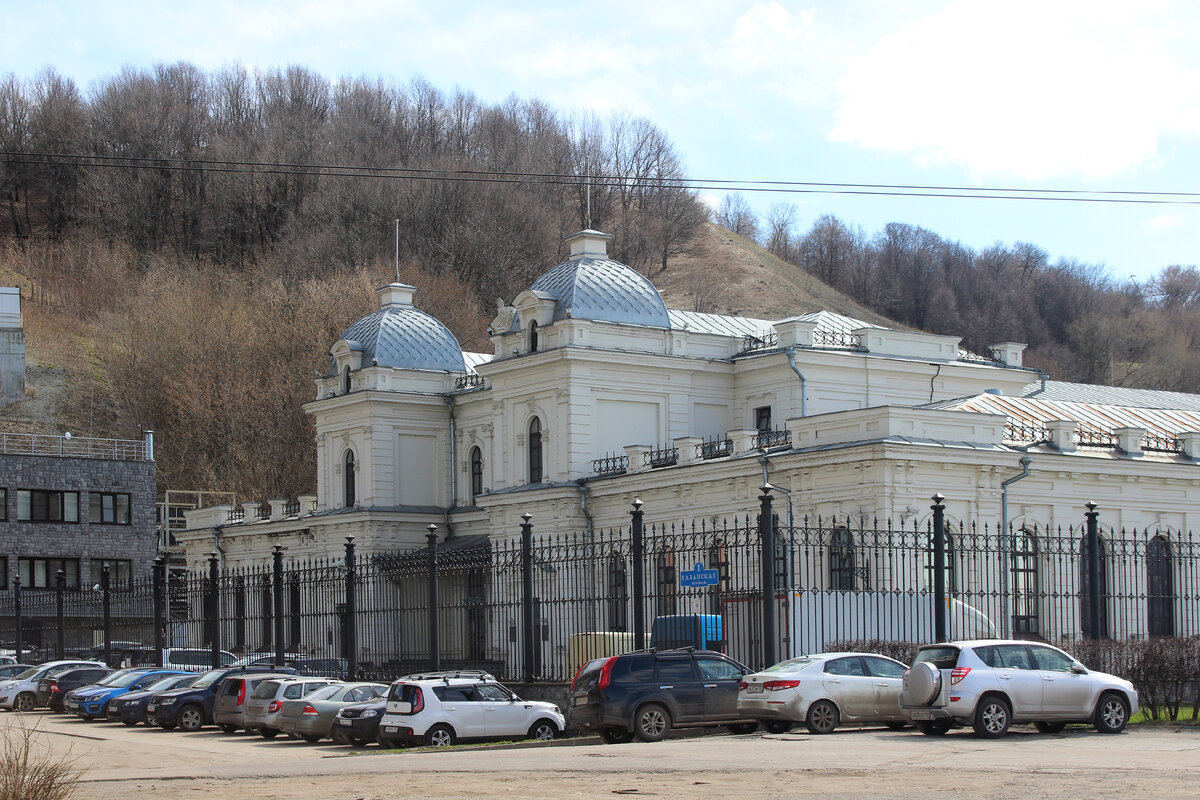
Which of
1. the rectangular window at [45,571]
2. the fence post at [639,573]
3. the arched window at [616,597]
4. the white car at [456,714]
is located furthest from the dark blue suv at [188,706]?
the rectangular window at [45,571]

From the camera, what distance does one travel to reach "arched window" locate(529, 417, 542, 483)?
49.2 metres

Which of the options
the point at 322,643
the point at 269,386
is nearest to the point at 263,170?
the point at 269,386

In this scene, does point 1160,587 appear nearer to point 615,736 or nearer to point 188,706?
point 615,736

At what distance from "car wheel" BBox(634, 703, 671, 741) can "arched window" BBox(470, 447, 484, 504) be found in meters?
Result: 32.4

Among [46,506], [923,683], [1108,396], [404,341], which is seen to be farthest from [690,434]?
[46,506]

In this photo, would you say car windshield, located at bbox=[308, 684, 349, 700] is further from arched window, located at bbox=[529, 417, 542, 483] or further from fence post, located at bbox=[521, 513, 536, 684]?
arched window, located at bbox=[529, 417, 542, 483]

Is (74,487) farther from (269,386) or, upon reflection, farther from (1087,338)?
(1087,338)

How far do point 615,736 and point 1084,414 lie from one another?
2661 centimetres

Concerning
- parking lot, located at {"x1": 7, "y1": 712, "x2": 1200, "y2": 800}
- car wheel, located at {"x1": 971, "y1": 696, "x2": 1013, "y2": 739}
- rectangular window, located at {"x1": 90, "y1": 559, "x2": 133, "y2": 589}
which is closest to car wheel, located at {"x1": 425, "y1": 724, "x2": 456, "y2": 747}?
parking lot, located at {"x1": 7, "y1": 712, "x2": 1200, "y2": 800}

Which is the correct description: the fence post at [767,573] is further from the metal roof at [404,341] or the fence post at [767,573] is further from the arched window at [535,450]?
the metal roof at [404,341]

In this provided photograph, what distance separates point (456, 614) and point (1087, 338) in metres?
82.1

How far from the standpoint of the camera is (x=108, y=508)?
6606 cm

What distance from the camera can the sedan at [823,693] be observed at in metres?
22.8

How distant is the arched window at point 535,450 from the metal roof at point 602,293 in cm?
345
